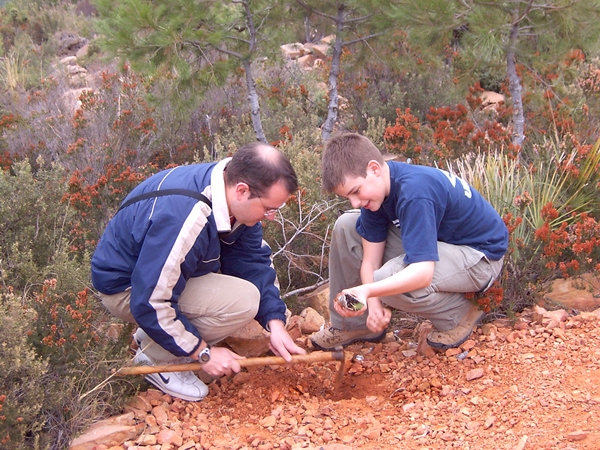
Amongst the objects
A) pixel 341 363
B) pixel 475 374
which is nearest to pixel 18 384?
pixel 341 363

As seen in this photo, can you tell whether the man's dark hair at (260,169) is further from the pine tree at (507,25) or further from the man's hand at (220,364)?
the pine tree at (507,25)

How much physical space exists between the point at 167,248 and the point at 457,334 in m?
1.53

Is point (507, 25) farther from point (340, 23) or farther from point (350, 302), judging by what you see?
point (350, 302)

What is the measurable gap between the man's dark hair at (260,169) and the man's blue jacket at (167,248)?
10cm

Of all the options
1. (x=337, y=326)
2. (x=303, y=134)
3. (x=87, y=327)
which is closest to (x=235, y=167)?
(x=87, y=327)

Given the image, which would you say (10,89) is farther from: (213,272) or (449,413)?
(449,413)

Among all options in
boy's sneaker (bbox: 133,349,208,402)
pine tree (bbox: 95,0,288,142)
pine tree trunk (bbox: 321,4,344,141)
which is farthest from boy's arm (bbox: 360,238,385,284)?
pine tree trunk (bbox: 321,4,344,141)

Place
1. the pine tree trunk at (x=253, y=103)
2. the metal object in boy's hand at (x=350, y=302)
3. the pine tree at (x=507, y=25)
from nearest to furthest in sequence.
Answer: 1. the metal object in boy's hand at (x=350, y=302)
2. the pine tree at (x=507, y=25)
3. the pine tree trunk at (x=253, y=103)

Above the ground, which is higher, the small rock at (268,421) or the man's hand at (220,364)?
the man's hand at (220,364)

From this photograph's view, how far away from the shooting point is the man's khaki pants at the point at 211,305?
2.84m

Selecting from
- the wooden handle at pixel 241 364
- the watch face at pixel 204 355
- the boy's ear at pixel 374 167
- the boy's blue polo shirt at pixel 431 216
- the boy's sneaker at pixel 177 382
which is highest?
the boy's ear at pixel 374 167

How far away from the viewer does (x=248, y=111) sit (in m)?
6.88

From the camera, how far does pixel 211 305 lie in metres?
2.84

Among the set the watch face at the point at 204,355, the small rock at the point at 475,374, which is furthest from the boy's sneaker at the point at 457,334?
the watch face at the point at 204,355
